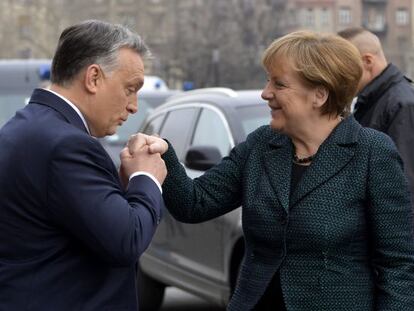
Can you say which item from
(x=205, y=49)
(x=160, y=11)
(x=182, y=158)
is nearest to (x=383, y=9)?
(x=160, y=11)

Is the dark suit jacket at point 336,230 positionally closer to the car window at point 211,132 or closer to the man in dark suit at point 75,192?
the man in dark suit at point 75,192

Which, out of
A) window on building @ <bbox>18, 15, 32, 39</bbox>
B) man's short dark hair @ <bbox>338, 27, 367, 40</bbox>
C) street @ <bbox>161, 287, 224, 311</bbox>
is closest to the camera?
man's short dark hair @ <bbox>338, 27, 367, 40</bbox>

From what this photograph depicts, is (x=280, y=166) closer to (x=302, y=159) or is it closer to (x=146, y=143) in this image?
(x=302, y=159)

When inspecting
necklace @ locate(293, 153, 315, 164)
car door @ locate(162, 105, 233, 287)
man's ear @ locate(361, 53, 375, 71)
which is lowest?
car door @ locate(162, 105, 233, 287)

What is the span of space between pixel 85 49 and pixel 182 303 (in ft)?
23.6

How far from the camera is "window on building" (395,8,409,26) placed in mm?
106644

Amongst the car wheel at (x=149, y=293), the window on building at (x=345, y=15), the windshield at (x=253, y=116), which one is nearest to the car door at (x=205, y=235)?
the windshield at (x=253, y=116)

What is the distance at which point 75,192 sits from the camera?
341 cm

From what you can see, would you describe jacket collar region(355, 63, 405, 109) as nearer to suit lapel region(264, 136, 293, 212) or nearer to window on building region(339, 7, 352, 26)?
suit lapel region(264, 136, 293, 212)

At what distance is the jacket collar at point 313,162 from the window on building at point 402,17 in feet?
341

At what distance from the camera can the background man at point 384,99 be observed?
19.2 feet

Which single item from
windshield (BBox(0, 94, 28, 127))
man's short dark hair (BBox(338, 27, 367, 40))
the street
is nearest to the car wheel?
the street

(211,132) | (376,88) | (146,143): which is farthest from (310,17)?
(146,143)

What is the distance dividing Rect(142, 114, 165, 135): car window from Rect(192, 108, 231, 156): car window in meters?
0.79
